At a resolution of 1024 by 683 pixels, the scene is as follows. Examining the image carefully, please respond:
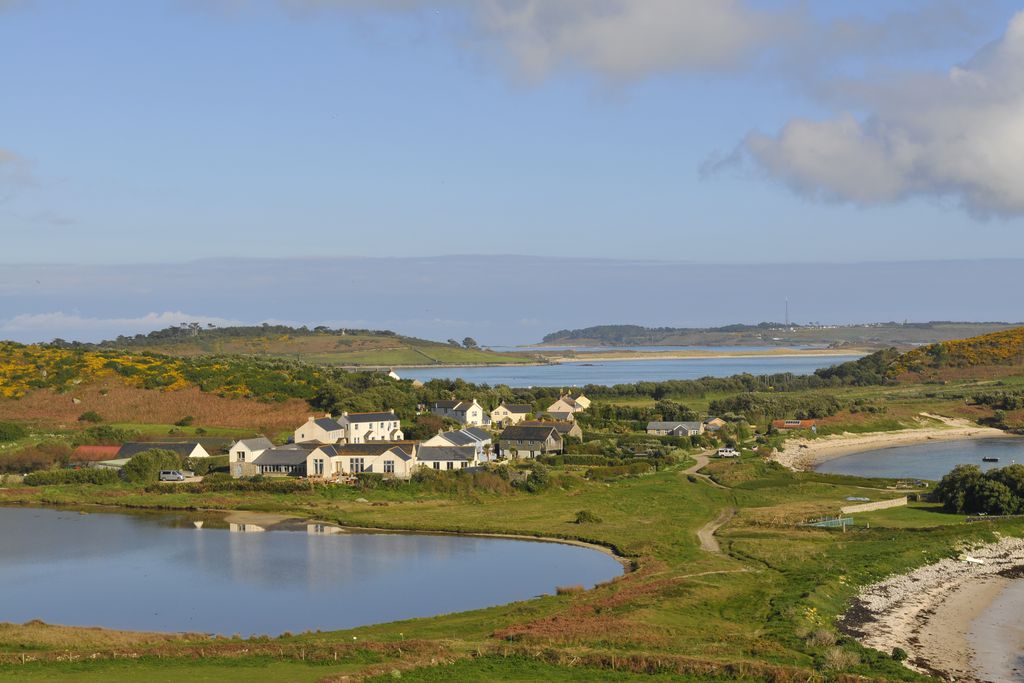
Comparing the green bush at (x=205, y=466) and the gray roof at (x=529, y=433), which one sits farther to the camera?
the gray roof at (x=529, y=433)

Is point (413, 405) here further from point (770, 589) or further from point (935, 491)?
point (770, 589)

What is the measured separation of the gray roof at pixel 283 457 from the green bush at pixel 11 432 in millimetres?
19766

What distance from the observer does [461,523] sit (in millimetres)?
48250

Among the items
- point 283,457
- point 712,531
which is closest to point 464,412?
point 283,457

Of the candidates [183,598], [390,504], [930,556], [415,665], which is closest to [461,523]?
[390,504]

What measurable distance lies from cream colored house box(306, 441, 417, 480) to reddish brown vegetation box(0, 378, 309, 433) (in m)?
18.6

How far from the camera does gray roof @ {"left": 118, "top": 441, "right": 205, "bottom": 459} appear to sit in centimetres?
6366

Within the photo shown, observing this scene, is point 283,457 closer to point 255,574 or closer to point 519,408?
point 255,574

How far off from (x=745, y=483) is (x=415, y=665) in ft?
A: 124

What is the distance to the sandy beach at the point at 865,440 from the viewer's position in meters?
76.8

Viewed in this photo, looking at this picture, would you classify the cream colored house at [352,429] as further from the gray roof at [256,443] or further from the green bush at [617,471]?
the green bush at [617,471]

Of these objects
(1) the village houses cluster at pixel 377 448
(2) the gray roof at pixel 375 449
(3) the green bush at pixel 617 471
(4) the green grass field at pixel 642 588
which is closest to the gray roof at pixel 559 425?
(1) the village houses cluster at pixel 377 448

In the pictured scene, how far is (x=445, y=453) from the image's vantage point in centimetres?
6075

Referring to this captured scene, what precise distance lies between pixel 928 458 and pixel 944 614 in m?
47.1
